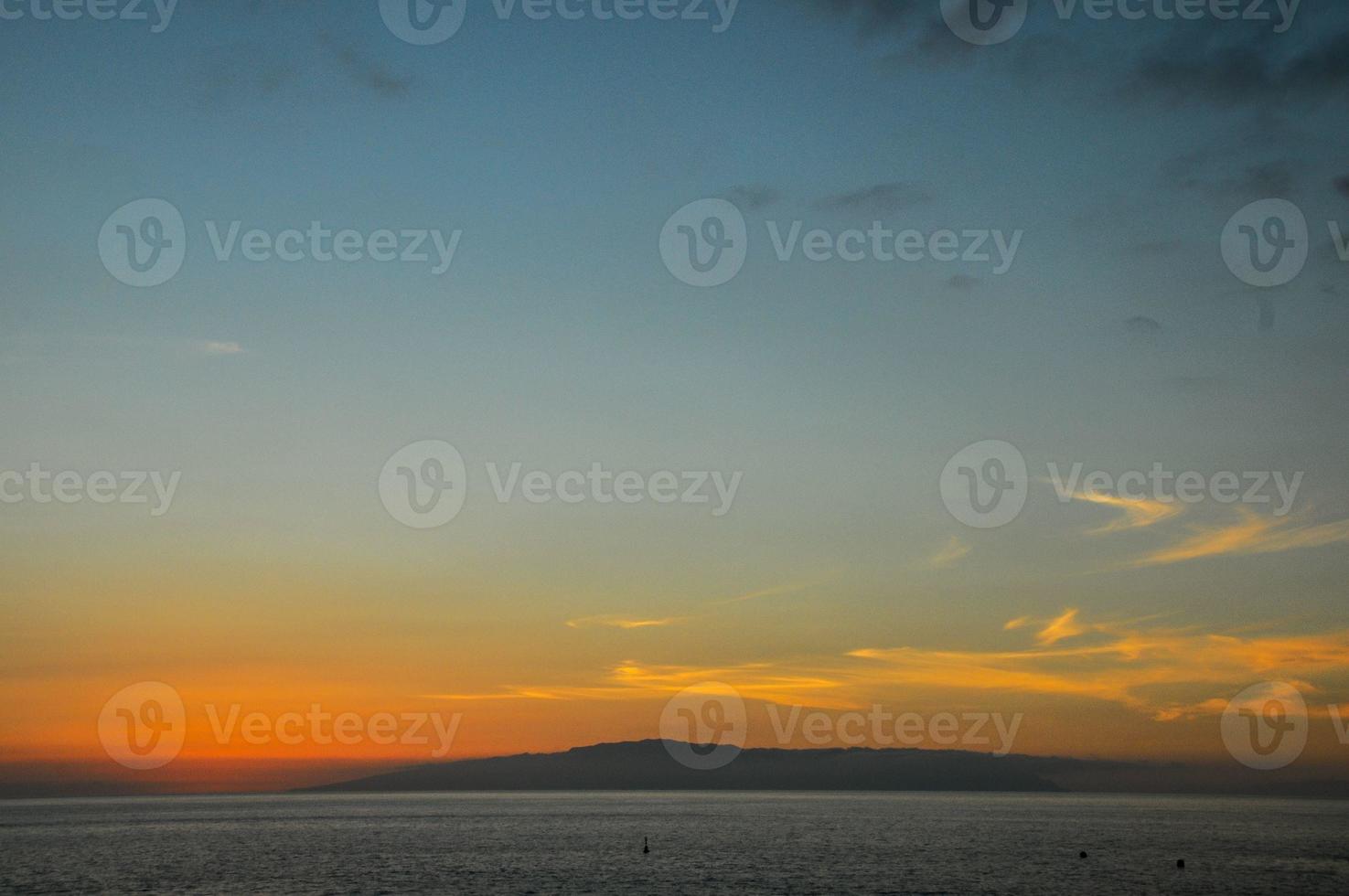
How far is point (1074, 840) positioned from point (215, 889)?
146 m

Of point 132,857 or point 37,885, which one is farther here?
point 132,857

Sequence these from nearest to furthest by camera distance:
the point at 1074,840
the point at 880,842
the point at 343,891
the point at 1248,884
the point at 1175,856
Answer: the point at 343,891 → the point at 1248,884 → the point at 1175,856 → the point at 880,842 → the point at 1074,840

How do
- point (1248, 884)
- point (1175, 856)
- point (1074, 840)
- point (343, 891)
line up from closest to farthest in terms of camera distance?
1. point (343, 891)
2. point (1248, 884)
3. point (1175, 856)
4. point (1074, 840)

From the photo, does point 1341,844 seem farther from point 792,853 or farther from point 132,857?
point 132,857

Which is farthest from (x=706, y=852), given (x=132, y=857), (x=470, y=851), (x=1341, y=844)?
(x=1341, y=844)

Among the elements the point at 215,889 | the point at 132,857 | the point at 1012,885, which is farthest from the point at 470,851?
the point at 1012,885

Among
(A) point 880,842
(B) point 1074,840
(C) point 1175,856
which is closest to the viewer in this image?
(C) point 1175,856

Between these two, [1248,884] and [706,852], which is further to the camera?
[706,852]

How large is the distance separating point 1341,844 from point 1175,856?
53.1 metres

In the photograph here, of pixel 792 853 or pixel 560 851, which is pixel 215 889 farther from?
pixel 792 853

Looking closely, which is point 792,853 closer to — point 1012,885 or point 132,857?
point 1012,885

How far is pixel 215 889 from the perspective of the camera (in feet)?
352

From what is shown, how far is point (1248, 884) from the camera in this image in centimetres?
11325

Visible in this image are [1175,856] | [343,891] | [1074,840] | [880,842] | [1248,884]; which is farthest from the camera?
[1074,840]
